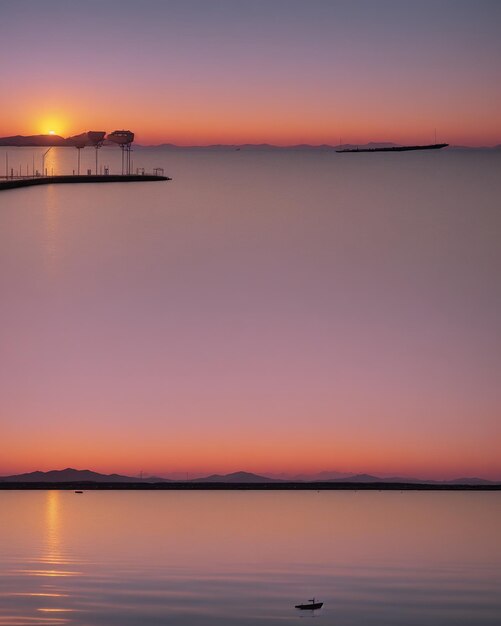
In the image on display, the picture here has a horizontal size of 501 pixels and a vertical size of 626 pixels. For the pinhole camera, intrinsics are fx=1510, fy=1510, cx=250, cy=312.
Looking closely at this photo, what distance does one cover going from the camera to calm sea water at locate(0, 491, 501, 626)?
41656mm

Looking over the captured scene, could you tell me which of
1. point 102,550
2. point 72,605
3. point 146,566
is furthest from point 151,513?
point 72,605

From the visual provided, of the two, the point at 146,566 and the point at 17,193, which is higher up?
the point at 17,193

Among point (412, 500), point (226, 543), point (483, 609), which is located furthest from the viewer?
point (412, 500)

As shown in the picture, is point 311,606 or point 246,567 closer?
point 311,606

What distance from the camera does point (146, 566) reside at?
5303cm

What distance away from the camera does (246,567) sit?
2063 inches

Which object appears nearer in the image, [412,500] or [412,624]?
[412,624]

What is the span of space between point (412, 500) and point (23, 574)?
66.1 meters

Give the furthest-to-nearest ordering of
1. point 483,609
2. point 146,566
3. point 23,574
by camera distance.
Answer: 1. point 146,566
2. point 23,574
3. point 483,609

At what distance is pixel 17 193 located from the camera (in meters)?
177

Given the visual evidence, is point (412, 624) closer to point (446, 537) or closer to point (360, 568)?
point (360, 568)

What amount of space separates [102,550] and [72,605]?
16.2m

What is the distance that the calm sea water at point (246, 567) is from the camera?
41.7m

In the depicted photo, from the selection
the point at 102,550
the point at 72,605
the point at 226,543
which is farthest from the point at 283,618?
the point at 226,543
